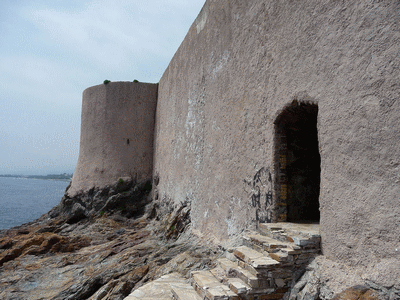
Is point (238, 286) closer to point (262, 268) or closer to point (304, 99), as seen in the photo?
point (262, 268)

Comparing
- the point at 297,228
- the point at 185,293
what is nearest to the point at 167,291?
the point at 185,293

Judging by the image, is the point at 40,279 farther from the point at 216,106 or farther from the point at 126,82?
the point at 126,82

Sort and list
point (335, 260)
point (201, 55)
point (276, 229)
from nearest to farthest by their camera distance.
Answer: point (335, 260), point (276, 229), point (201, 55)

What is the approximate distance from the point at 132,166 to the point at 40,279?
6969 millimetres

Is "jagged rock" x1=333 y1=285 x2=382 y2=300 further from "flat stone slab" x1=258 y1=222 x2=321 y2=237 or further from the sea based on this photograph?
the sea

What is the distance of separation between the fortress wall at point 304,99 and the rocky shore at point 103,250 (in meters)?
0.99

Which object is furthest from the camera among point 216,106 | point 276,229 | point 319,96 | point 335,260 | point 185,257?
point 216,106

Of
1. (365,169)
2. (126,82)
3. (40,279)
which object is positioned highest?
(126,82)

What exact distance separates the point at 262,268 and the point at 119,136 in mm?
12752

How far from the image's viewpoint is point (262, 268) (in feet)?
12.2

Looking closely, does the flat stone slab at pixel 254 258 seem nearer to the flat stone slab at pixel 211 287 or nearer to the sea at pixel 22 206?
the flat stone slab at pixel 211 287

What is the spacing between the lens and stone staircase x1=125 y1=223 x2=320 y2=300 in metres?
3.71

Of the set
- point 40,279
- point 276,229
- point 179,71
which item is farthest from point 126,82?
point 276,229

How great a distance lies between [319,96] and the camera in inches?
155
